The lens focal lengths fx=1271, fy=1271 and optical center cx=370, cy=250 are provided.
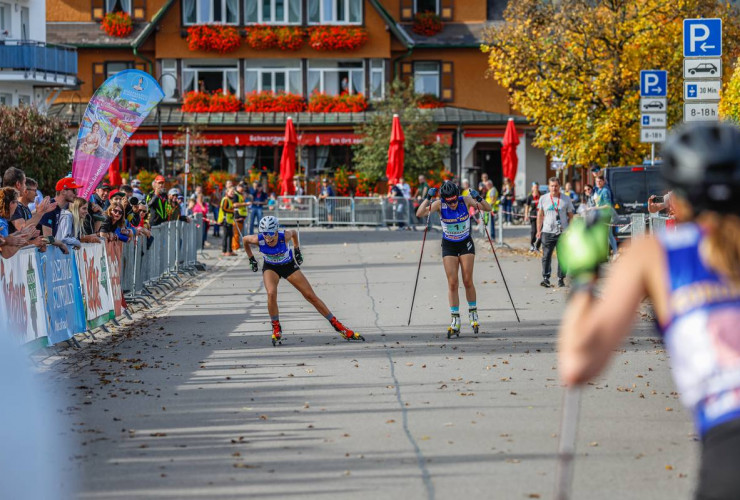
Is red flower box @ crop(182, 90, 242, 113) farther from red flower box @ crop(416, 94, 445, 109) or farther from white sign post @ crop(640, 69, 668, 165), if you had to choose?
white sign post @ crop(640, 69, 668, 165)

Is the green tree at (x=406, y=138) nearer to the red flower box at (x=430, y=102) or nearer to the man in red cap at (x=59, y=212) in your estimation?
the red flower box at (x=430, y=102)

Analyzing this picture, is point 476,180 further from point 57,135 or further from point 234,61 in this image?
point 57,135

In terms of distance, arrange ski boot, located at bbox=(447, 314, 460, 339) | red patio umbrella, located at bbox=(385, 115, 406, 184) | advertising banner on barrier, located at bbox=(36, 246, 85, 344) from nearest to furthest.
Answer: advertising banner on barrier, located at bbox=(36, 246, 85, 344), ski boot, located at bbox=(447, 314, 460, 339), red patio umbrella, located at bbox=(385, 115, 406, 184)

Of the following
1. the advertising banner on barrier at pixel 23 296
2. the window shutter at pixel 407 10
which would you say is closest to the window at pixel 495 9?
the window shutter at pixel 407 10

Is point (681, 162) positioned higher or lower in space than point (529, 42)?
lower

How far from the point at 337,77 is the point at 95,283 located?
44801 mm

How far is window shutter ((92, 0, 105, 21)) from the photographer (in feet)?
193

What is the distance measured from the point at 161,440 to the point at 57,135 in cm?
2371

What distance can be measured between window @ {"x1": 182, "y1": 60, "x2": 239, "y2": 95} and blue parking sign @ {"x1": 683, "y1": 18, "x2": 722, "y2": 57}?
43.4m

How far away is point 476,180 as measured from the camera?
58.9m

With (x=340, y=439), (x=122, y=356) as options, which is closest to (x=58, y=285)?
(x=122, y=356)

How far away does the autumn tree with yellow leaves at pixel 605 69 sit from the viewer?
1165 inches

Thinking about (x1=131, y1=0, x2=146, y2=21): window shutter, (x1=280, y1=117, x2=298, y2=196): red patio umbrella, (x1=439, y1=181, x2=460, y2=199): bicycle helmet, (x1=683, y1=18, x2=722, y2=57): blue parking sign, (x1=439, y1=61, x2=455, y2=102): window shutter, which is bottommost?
(x1=439, y1=181, x2=460, y2=199): bicycle helmet

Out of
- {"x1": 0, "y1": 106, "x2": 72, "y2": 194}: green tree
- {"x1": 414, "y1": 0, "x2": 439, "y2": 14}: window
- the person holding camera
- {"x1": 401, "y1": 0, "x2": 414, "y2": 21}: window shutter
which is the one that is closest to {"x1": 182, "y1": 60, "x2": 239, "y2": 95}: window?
{"x1": 401, "y1": 0, "x2": 414, "y2": 21}: window shutter
